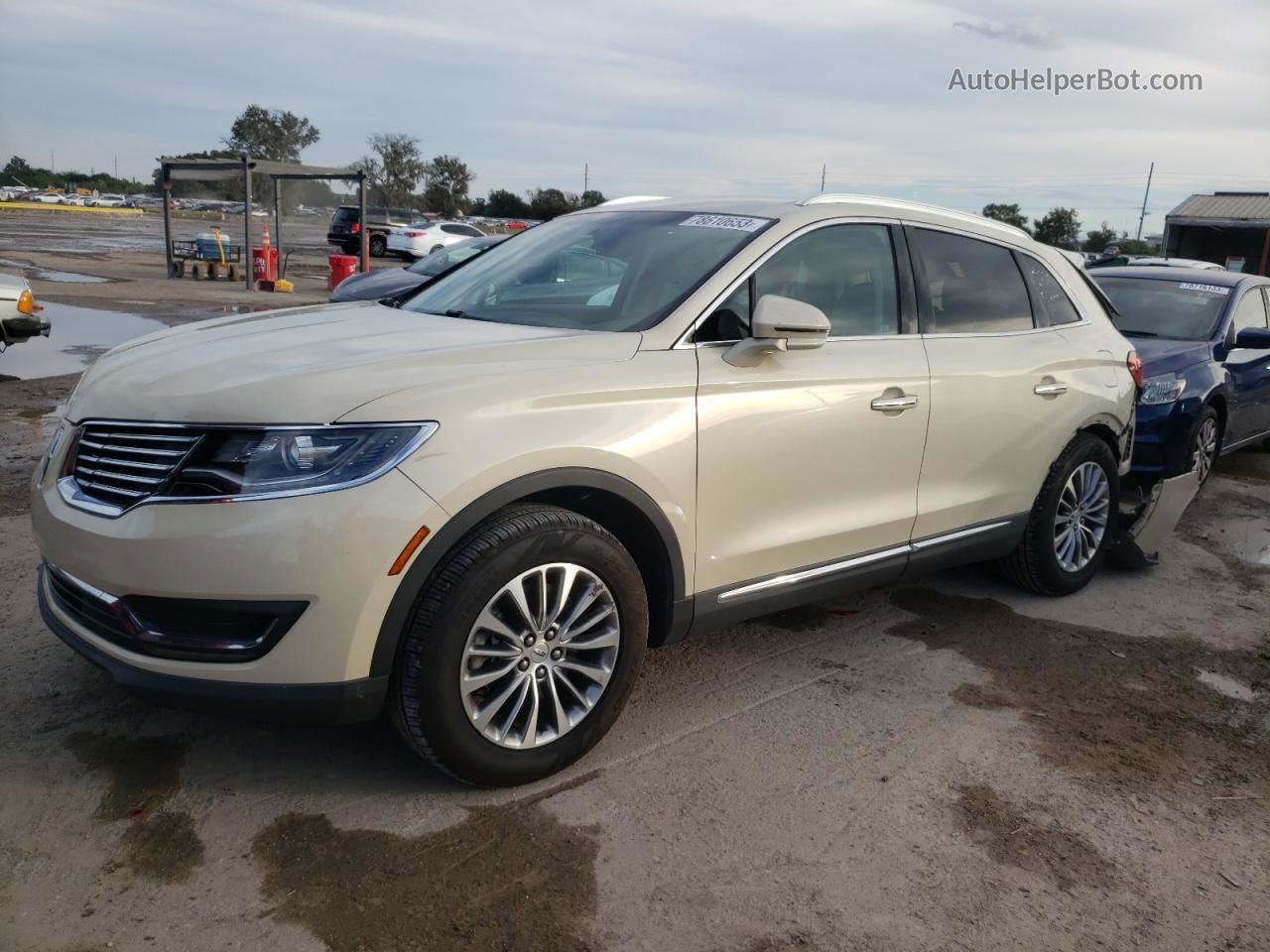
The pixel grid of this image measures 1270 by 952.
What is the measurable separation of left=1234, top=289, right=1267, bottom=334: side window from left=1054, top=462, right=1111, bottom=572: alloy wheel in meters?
3.69

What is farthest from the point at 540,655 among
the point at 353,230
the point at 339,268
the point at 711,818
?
the point at 353,230

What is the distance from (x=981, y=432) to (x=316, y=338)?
2.67 meters

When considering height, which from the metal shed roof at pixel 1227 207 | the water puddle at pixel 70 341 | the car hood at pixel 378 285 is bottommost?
the water puddle at pixel 70 341

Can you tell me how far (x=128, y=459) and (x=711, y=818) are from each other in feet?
6.28

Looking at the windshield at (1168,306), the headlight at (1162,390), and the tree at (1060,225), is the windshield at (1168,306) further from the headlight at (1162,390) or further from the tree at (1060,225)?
the tree at (1060,225)

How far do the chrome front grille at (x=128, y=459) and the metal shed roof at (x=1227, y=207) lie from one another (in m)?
34.7

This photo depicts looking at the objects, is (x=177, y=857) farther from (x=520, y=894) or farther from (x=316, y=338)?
(x=316, y=338)

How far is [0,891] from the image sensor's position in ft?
8.62

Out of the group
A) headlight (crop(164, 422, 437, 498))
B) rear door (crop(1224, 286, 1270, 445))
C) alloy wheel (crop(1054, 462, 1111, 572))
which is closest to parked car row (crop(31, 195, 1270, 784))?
headlight (crop(164, 422, 437, 498))

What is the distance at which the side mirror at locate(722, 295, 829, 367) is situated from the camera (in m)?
3.41

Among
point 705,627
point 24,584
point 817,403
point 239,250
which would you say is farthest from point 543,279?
point 239,250

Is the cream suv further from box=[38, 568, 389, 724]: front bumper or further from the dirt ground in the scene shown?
the dirt ground

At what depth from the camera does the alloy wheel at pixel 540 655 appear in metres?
3.04

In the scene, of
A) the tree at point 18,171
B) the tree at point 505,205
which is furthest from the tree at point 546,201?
the tree at point 18,171
